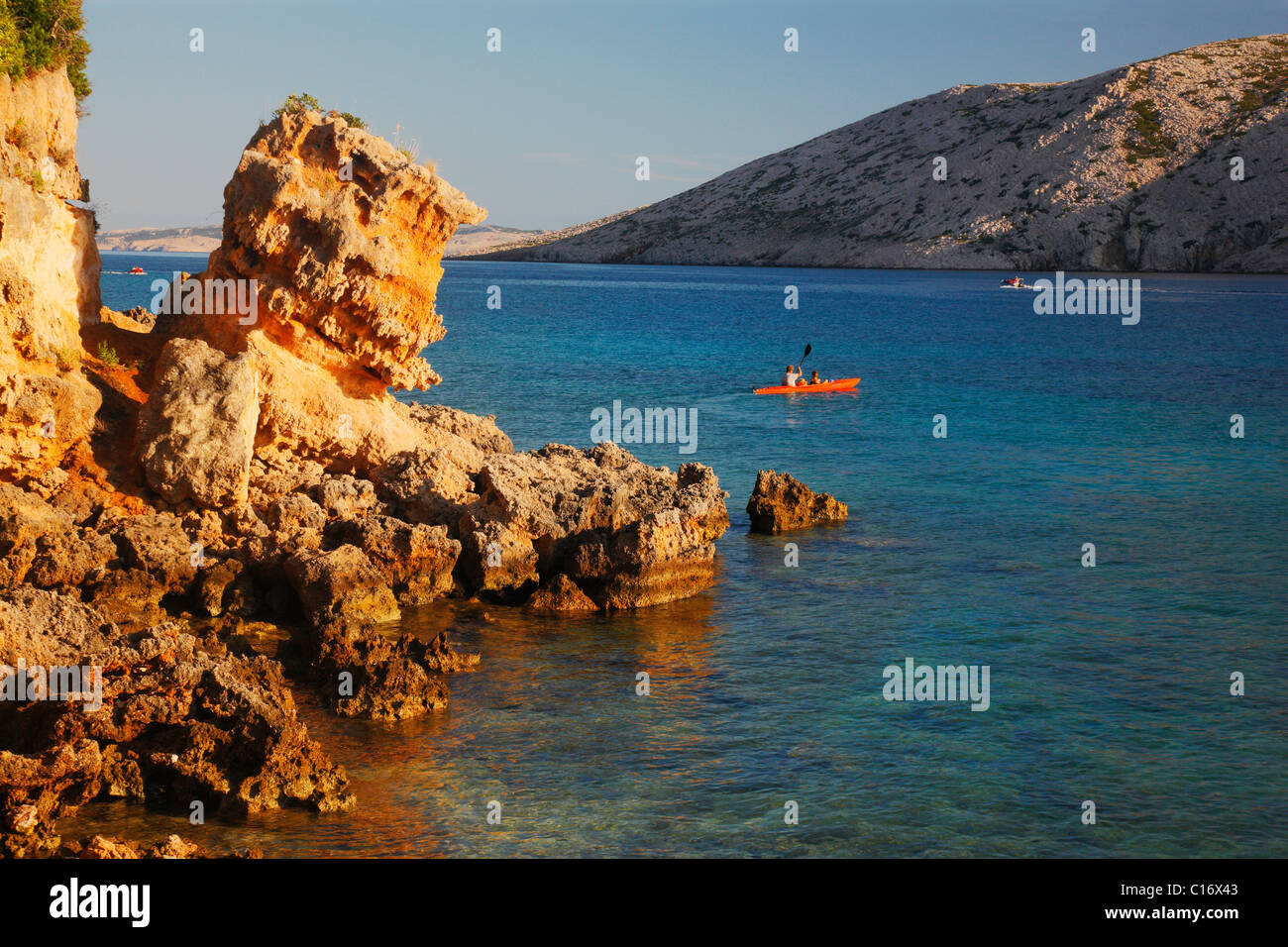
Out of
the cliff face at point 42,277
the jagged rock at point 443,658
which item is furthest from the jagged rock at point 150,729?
the cliff face at point 42,277

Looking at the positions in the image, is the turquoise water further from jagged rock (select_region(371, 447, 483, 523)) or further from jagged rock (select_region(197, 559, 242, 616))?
jagged rock (select_region(197, 559, 242, 616))

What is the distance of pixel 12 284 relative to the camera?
62.0 ft

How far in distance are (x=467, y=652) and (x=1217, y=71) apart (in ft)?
541

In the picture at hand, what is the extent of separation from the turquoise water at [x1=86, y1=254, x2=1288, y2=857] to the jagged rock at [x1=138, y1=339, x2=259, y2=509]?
3692mm

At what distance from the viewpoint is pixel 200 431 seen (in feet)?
62.1

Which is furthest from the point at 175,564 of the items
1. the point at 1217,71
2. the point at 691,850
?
the point at 1217,71

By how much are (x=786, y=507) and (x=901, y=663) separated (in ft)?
26.5

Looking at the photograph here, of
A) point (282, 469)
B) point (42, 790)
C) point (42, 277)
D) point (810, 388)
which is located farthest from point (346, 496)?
point (810, 388)

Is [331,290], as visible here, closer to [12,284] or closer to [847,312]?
[12,284]

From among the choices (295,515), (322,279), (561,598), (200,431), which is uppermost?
(322,279)

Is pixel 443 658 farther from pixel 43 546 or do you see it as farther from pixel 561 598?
pixel 43 546

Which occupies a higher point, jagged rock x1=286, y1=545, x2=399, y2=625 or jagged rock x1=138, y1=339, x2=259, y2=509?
jagged rock x1=138, y1=339, x2=259, y2=509

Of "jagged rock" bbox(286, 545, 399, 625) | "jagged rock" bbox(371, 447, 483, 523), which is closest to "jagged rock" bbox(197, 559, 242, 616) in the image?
"jagged rock" bbox(286, 545, 399, 625)

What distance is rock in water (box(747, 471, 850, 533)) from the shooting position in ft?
83.7
